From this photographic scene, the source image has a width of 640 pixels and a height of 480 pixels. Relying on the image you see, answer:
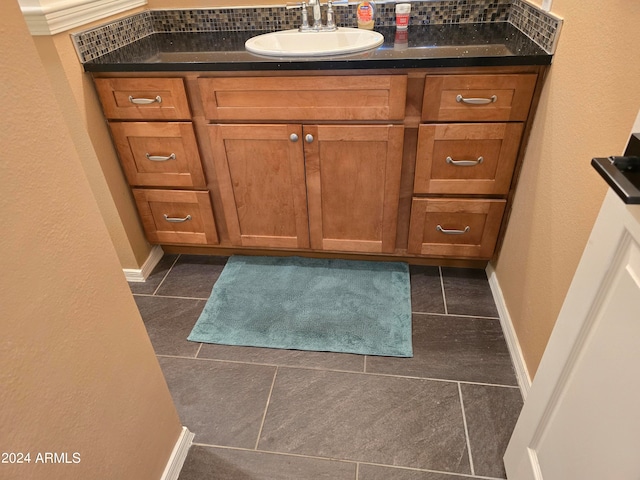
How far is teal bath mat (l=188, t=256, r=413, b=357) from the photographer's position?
1.64m

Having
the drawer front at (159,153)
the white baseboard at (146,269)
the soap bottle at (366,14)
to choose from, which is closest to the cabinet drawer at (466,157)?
the soap bottle at (366,14)

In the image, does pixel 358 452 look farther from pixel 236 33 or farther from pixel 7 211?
pixel 236 33

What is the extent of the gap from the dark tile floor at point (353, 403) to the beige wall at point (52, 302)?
437 mm

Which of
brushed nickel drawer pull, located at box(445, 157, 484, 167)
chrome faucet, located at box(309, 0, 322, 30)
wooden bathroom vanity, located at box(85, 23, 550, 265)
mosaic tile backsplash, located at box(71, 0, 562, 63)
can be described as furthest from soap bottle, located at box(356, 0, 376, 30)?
brushed nickel drawer pull, located at box(445, 157, 484, 167)

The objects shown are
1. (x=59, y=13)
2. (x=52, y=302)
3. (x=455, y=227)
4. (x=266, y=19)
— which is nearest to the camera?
(x=52, y=302)

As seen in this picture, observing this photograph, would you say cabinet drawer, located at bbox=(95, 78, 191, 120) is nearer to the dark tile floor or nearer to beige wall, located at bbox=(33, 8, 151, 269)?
beige wall, located at bbox=(33, 8, 151, 269)

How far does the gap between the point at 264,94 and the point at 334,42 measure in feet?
1.46

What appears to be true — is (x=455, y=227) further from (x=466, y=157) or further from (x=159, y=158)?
(x=159, y=158)

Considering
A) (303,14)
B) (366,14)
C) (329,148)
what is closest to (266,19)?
(303,14)

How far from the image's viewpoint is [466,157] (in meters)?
1.61

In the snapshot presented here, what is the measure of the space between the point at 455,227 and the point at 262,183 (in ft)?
2.68

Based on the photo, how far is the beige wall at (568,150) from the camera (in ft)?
3.10

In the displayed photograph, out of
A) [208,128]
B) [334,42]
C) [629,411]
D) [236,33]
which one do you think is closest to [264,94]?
[208,128]

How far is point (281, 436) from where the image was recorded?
1.33m
